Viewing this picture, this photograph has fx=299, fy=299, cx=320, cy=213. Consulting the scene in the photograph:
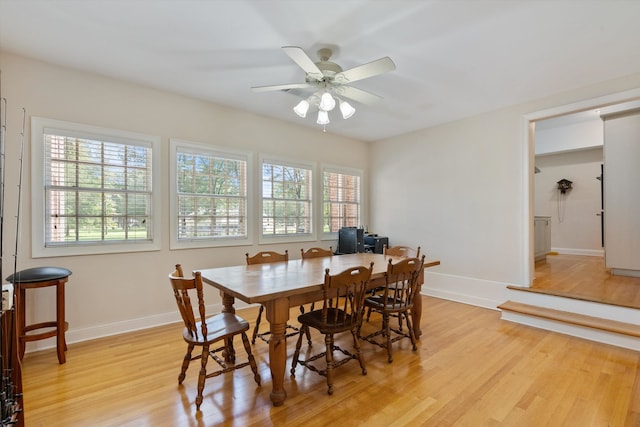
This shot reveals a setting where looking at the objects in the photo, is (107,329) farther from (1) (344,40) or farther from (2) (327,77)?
(1) (344,40)

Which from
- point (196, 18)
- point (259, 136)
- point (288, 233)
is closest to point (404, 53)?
point (196, 18)

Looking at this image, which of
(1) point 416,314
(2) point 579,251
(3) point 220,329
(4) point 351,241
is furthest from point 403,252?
(2) point 579,251

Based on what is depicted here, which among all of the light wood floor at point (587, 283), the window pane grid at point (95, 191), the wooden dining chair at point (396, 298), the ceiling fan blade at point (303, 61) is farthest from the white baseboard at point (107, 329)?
the light wood floor at point (587, 283)

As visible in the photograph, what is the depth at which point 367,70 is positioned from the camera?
2.31 metres

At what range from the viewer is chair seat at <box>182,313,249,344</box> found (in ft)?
6.59

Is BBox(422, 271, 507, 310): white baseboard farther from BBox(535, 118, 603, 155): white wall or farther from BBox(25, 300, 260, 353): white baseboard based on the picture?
BBox(535, 118, 603, 155): white wall

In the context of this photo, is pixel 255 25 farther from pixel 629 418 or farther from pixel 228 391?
pixel 629 418

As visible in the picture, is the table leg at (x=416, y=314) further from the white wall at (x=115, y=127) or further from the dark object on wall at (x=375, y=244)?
the white wall at (x=115, y=127)

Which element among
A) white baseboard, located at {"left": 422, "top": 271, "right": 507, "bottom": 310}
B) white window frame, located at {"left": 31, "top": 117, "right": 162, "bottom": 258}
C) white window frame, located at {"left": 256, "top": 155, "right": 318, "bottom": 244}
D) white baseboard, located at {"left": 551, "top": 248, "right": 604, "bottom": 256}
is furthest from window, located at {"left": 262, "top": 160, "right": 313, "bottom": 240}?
white baseboard, located at {"left": 551, "top": 248, "right": 604, "bottom": 256}

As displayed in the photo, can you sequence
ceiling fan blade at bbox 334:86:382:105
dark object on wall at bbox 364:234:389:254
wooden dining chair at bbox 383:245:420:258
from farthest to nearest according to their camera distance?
dark object on wall at bbox 364:234:389:254, wooden dining chair at bbox 383:245:420:258, ceiling fan blade at bbox 334:86:382:105

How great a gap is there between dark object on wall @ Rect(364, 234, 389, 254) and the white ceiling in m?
2.51

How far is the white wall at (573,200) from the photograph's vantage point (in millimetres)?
6559

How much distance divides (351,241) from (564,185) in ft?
18.5

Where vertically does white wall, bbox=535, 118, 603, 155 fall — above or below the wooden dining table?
above
